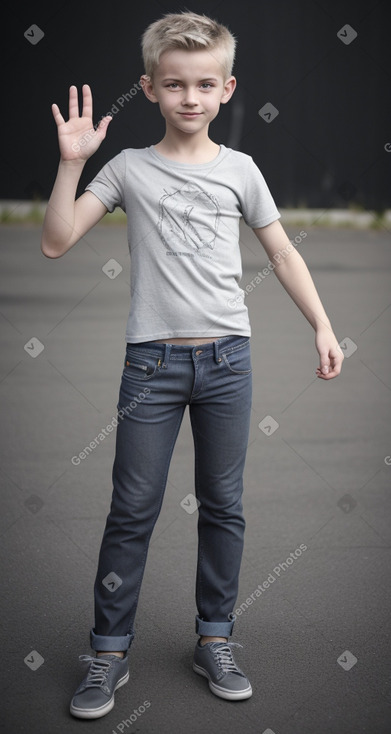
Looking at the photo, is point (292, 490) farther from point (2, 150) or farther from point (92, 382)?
point (2, 150)

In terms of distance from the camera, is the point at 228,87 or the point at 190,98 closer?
the point at 190,98

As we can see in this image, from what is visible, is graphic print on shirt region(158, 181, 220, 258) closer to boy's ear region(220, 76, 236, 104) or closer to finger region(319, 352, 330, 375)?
boy's ear region(220, 76, 236, 104)

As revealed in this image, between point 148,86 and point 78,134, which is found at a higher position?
point 148,86

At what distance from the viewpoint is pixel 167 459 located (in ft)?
8.91

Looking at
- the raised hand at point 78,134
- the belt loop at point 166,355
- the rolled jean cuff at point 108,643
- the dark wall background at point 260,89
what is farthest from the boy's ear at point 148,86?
the dark wall background at point 260,89

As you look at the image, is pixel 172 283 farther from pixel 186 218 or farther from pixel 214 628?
pixel 214 628

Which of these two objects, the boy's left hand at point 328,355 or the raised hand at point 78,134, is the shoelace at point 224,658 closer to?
the boy's left hand at point 328,355

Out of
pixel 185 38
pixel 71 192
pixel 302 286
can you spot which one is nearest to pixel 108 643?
pixel 302 286

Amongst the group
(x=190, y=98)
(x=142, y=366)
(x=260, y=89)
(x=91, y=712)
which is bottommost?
(x=260, y=89)

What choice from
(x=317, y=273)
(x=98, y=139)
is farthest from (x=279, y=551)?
(x=317, y=273)

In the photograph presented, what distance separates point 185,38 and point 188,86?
12 cm

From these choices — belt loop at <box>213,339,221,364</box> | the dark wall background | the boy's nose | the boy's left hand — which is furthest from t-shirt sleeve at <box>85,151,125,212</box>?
the dark wall background

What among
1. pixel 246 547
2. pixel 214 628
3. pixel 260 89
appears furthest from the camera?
pixel 260 89

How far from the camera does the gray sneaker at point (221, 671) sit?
9.05ft
